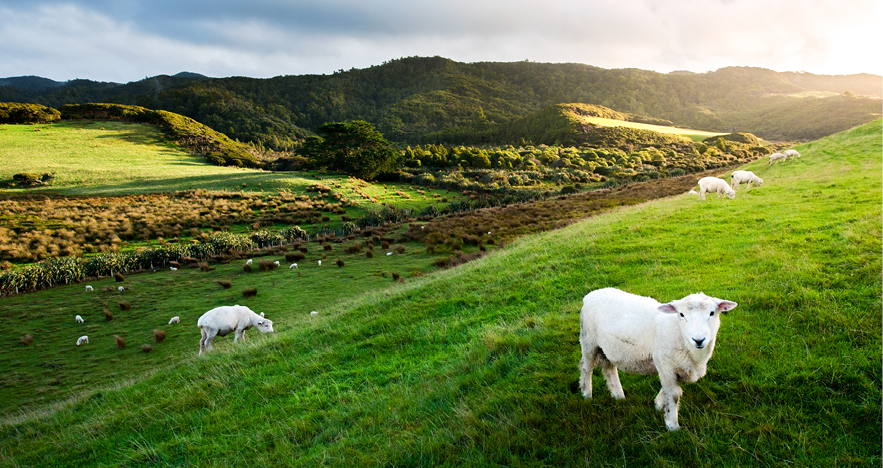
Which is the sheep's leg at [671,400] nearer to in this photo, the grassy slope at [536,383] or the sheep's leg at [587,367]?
the grassy slope at [536,383]

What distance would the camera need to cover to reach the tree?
6153 centimetres

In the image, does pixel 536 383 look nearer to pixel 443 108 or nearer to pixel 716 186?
pixel 716 186

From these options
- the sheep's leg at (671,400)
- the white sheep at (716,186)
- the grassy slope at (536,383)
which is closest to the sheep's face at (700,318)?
the sheep's leg at (671,400)

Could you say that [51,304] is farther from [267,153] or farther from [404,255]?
[267,153]

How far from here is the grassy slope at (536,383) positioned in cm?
356

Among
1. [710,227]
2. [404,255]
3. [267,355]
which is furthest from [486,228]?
[267,355]

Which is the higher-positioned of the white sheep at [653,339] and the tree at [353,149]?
the tree at [353,149]

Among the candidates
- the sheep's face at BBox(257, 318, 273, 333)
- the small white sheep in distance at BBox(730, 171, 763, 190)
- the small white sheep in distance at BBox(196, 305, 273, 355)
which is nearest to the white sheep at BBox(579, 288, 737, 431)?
the sheep's face at BBox(257, 318, 273, 333)

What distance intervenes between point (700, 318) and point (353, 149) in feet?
216

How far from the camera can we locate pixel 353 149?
64.9 metres

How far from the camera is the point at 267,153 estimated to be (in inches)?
5143

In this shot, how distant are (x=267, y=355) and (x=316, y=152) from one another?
64.5 m

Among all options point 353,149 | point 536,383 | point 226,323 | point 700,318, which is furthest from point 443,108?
point 700,318

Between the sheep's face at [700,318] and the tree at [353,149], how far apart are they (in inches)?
2353
